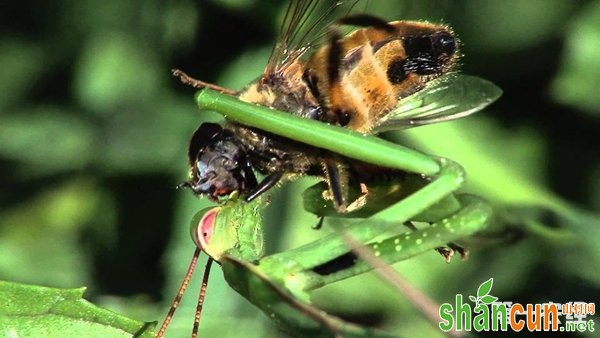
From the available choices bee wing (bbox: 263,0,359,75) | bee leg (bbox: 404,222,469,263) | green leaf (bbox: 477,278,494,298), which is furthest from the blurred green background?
bee leg (bbox: 404,222,469,263)

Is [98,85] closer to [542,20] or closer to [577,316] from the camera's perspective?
[542,20]

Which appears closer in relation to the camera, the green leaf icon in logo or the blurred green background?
the green leaf icon in logo

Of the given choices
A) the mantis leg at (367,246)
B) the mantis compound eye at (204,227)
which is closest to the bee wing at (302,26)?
the mantis compound eye at (204,227)

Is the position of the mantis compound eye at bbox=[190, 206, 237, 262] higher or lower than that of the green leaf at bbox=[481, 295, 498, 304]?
higher

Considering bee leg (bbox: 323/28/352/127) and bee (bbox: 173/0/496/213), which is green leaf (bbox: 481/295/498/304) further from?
bee leg (bbox: 323/28/352/127)

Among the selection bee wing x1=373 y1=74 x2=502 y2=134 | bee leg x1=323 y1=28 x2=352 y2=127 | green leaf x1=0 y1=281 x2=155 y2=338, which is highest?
bee leg x1=323 y1=28 x2=352 y2=127

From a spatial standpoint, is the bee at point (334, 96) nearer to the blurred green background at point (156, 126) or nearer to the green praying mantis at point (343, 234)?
the green praying mantis at point (343, 234)

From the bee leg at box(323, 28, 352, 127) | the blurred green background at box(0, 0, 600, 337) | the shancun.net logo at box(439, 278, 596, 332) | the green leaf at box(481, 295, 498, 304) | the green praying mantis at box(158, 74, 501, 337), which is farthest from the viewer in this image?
the blurred green background at box(0, 0, 600, 337)
